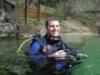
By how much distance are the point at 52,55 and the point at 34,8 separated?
1147cm

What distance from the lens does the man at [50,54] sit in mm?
5484

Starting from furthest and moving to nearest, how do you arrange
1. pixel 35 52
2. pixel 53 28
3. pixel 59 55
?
pixel 35 52 < pixel 53 28 < pixel 59 55

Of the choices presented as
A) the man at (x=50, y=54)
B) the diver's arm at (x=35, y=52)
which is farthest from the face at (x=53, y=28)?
the diver's arm at (x=35, y=52)

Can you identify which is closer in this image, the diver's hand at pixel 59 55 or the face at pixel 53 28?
the diver's hand at pixel 59 55

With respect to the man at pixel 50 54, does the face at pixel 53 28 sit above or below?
above

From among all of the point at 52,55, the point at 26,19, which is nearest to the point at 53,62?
the point at 52,55

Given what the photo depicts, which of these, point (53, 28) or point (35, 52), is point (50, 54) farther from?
point (53, 28)

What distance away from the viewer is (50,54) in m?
5.58

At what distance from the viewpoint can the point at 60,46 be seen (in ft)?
18.5

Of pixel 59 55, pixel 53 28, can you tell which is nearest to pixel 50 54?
pixel 59 55

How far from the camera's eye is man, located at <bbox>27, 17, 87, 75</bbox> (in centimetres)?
548

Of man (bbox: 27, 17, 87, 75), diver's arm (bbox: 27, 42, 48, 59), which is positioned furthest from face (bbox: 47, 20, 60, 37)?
diver's arm (bbox: 27, 42, 48, 59)

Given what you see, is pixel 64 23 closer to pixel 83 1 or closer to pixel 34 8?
pixel 34 8

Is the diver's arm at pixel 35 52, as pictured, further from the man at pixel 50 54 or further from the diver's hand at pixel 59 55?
the diver's hand at pixel 59 55
